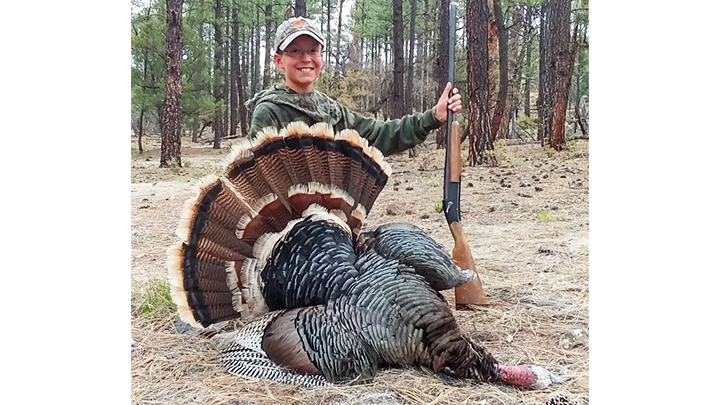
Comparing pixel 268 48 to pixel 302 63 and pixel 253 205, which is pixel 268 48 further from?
pixel 253 205

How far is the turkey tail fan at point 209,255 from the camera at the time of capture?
2023mm

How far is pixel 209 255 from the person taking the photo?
6.73 ft

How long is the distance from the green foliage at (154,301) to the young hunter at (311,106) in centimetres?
72

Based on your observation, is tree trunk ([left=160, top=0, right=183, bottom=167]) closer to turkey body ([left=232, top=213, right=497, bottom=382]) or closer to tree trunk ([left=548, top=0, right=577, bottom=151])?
turkey body ([left=232, top=213, right=497, bottom=382])

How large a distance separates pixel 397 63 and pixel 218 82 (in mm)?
747

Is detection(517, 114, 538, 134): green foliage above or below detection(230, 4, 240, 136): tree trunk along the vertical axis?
below

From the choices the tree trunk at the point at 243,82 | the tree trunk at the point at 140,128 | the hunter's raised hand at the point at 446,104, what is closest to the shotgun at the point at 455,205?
the hunter's raised hand at the point at 446,104

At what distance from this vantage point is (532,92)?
7.54 feet

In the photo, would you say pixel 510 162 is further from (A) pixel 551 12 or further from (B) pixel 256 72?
(B) pixel 256 72

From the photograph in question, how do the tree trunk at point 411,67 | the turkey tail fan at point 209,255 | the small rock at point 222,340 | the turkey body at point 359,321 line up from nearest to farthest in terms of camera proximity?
the turkey body at point 359,321
the turkey tail fan at point 209,255
the small rock at point 222,340
the tree trunk at point 411,67

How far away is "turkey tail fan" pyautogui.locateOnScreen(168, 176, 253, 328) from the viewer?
79.7 inches

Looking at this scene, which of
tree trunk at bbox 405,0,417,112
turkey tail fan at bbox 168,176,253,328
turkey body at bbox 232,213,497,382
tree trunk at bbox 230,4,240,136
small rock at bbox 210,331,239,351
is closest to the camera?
turkey body at bbox 232,213,497,382

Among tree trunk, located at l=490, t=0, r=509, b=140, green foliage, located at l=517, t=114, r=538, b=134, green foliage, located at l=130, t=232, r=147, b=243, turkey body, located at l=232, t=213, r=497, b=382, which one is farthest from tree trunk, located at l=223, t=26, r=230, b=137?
green foliage, located at l=517, t=114, r=538, b=134

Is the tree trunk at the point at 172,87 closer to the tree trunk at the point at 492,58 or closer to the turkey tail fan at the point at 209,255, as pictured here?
the turkey tail fan at the point at 209,255
